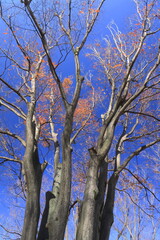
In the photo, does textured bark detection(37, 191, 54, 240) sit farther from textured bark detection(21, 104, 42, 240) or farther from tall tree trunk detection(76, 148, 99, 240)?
tall tree trunk detection(76, 148, 99, 240)

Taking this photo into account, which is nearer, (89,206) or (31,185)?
(89,206)

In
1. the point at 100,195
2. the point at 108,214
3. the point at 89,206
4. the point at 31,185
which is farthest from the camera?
the point at 108,214

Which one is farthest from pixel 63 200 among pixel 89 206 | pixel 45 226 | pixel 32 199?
pixel 45 226

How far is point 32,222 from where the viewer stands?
385cm

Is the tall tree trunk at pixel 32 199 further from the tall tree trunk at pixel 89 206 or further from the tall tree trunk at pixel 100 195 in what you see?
the tall tree trunk at pixel 100 195

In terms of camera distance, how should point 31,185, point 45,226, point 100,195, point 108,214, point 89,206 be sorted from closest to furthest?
point 89,206 → point 31,185 → point 45,226 → point 100,195 → point 108,214

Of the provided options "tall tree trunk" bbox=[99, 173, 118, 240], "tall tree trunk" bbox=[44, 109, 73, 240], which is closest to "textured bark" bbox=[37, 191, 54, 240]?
"tall tree trunk" bbox=[44, 109, 73, 240]

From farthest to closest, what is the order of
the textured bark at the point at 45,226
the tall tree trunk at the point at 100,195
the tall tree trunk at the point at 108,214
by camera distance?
the tall tree trunk at the point at 108,214 → the tall tree trunk at the point at 100,195 → the textured bark at the point at 45,226

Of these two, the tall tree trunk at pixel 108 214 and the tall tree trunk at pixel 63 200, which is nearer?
the tall tree trunk at pixel 63 200

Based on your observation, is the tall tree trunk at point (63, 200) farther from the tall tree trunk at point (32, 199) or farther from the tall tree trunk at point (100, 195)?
the tall tree trunk at point (100, 195)

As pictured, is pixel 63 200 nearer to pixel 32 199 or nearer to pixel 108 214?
pixel 32 199

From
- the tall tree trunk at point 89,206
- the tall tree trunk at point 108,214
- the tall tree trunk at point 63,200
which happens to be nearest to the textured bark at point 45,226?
the tall tree trunk at point 63,200

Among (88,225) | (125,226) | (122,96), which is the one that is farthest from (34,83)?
(125,226)

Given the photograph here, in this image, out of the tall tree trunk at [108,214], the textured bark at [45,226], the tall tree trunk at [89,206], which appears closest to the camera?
the tall tree trunk at [89,206]
